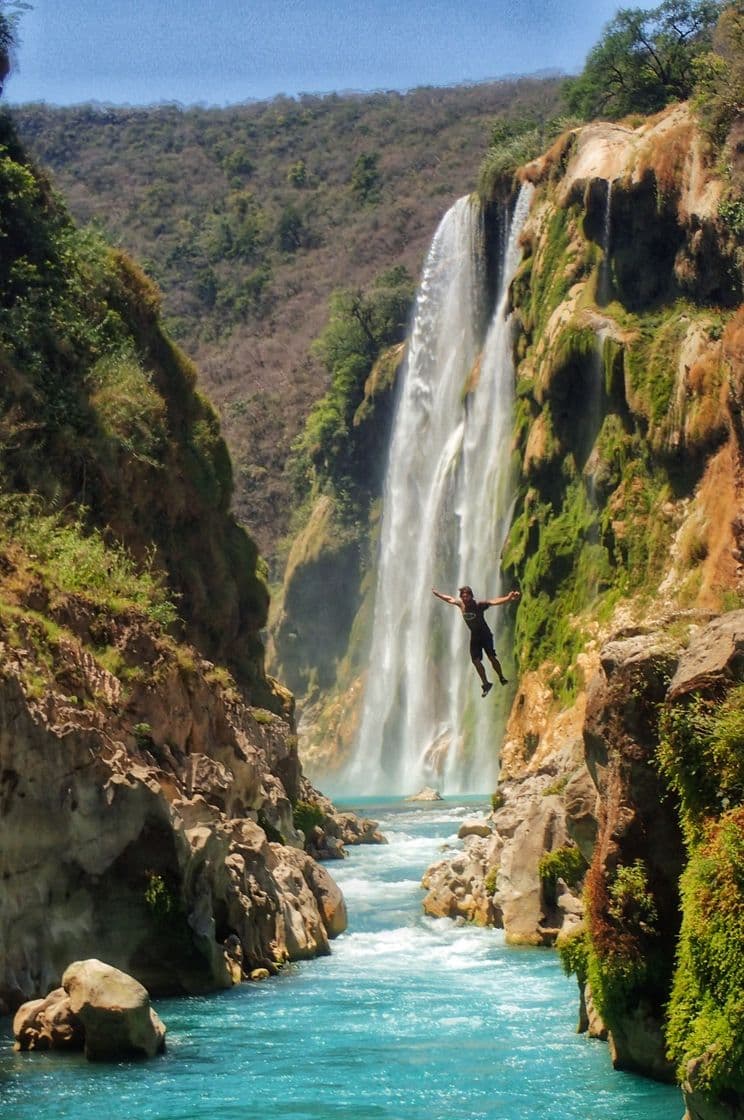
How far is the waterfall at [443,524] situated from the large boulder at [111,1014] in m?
36.7

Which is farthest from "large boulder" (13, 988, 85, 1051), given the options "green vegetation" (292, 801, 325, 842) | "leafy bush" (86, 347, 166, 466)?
"green vegetation" (292, 801, 325, 842)

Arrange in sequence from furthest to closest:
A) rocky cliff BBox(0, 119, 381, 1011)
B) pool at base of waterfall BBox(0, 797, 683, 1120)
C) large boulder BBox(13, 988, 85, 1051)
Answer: rocky cliff BBox(0, 119, 381, 1011), large boulder BBox(13, 988, 85, 1051), pool at base of waterfall BBox(0, 797, 683, 1120)

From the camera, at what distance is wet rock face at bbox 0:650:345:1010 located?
17875 mm

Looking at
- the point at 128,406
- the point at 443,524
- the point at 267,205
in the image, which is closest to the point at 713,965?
the point at 128,406

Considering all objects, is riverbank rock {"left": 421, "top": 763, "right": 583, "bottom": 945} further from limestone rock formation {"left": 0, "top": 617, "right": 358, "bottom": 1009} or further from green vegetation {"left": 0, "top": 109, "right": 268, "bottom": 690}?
green vegetation {"left": 0, "top": 109, "right": 268, "bottom": 690}

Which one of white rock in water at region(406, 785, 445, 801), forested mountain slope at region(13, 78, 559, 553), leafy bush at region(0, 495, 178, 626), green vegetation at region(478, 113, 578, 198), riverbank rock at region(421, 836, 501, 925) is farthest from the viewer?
forested mountain slope at region(13, 78, 559, 553)

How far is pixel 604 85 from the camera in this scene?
5794 centimetres

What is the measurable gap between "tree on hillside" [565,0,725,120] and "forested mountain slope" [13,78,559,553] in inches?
1349

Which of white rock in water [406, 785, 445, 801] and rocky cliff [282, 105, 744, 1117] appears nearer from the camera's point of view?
rocky cliff [282, 105, 744, 1117]

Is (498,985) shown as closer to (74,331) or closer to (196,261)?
(74,331)

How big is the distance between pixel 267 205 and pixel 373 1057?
353ft

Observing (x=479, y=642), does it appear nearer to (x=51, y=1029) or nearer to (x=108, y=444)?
(x=51, y=1029)

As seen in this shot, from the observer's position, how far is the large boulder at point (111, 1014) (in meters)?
15.1

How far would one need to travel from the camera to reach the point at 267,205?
386ft
